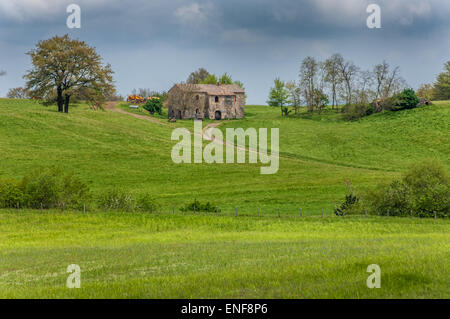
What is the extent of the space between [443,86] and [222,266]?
142881 millimetres

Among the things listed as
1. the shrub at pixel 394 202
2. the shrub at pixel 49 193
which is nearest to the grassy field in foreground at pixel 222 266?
the shrub at pixel 394 202

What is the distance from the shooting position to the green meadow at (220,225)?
14039mm

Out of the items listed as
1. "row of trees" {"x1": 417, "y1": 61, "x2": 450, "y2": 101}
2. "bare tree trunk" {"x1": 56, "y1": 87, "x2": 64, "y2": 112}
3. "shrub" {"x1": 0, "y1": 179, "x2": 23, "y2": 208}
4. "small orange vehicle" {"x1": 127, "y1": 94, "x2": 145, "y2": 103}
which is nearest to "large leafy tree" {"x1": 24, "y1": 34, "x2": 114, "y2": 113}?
"bare tree trunk" {"x1": 56, "y1": 87, "x2": 64, "y2": 112}

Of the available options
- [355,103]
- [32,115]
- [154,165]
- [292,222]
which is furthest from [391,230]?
[355,103]

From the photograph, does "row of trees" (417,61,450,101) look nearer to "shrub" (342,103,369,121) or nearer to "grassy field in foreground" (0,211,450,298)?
"shrub" (342,103,369,121)

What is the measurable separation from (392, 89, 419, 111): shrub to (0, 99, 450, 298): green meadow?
734 cm

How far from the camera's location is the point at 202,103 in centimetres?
13375

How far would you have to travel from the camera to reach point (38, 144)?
75750 mm

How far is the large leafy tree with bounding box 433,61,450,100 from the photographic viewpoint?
142 m

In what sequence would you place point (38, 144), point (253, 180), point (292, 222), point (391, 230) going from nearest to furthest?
point (391, 230)
point (292, 222)
point (253, 180)
point (38, 144)

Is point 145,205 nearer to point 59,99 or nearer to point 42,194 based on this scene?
point 42,194

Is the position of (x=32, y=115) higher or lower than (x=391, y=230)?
higher
